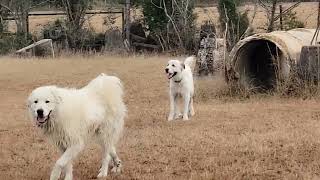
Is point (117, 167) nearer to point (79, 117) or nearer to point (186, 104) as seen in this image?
point (79, 117)

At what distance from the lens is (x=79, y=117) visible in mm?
7285

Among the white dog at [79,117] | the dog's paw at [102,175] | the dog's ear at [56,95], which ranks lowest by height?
the dog's paw at [102,175]

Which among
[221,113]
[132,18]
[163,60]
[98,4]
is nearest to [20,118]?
[221,113]

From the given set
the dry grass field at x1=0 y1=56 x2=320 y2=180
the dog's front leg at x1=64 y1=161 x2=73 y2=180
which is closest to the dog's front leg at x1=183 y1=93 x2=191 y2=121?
the dry grass field at x1=0 y1=56 x2=320 y2=180

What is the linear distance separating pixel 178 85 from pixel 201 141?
3179mm

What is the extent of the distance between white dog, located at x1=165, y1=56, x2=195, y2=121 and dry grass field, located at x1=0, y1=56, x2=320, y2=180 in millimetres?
238

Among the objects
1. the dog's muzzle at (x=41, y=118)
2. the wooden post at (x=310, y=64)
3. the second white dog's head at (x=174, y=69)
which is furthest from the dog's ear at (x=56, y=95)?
the wooden post at (x=310, y=64)

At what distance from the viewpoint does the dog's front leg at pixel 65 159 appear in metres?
7.03

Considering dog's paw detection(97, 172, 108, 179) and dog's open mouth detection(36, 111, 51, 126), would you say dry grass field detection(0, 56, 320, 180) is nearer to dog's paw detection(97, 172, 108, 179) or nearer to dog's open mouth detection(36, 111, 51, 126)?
dog's paw detection(97, 172, 108, 179)

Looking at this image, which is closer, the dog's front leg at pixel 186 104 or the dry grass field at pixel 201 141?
the dry grass field at pixel 201 141

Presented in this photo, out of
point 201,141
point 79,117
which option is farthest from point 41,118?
point 201,141

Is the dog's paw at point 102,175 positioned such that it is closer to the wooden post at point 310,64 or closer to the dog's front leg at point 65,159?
the dog's front leg at point 65,159

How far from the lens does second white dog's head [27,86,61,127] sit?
698 cm

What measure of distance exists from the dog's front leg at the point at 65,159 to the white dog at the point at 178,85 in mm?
5096
